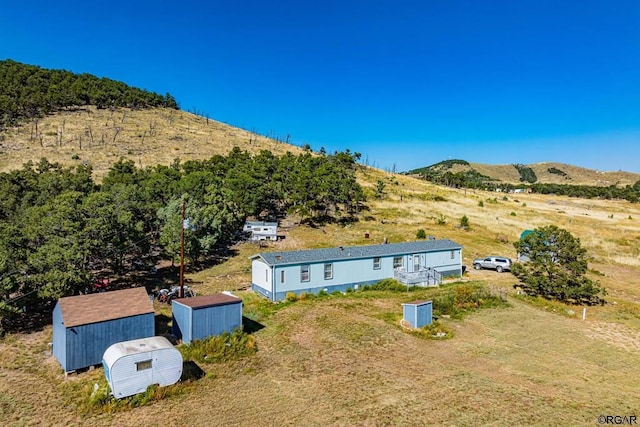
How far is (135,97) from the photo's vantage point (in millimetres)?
112250

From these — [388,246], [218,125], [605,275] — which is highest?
[218,125]

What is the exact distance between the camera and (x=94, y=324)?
54.1 feet

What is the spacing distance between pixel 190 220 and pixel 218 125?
93.1m

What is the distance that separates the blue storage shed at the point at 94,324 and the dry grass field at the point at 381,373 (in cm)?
81

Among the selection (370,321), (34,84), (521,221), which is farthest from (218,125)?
(370,321)

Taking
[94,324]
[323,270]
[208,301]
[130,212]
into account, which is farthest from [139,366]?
[130,212]

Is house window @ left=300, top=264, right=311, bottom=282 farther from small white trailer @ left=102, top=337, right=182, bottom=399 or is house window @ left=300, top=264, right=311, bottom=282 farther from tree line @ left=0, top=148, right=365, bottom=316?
small white trailer @ left=102, top=337, right=182, bottom=399

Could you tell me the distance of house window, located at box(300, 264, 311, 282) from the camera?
2795 cm

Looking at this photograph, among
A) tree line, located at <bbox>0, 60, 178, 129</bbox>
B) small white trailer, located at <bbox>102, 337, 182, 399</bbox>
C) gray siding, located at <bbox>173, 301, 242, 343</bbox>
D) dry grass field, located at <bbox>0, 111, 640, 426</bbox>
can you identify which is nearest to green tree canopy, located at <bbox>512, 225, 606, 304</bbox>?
dry grass field, located at <bbox>0, 111, 640, 426</bbox>

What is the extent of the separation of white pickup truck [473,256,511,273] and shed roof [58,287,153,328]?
29.8 meters

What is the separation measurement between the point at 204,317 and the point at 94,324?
4.52m

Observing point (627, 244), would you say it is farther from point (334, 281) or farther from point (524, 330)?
point (334, 281)

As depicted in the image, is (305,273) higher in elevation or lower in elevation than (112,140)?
lower

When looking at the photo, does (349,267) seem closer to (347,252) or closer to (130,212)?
(347,252)
